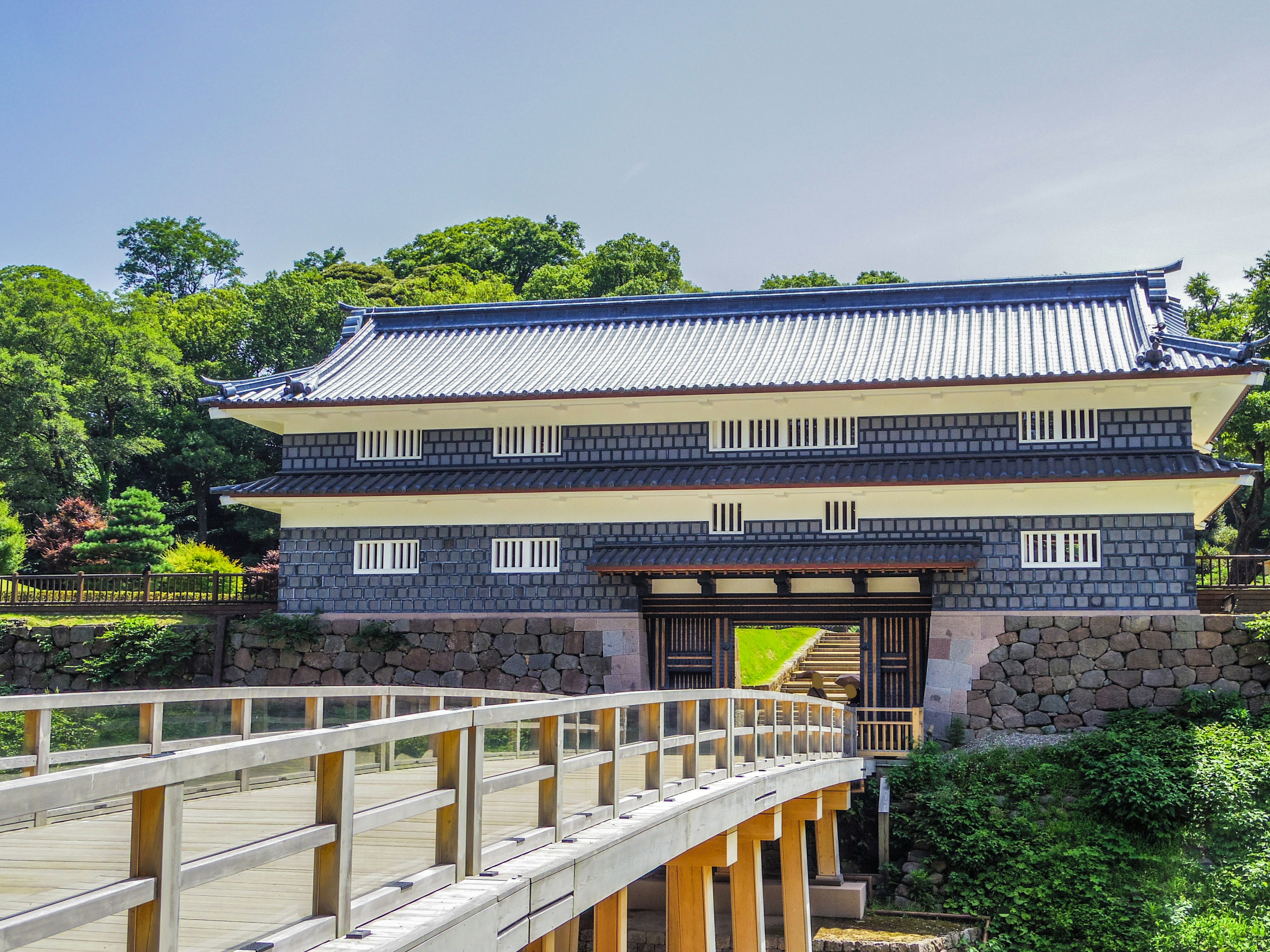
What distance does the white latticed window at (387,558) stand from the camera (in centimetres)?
2650

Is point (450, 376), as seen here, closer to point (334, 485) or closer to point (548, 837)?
point (334, 485)

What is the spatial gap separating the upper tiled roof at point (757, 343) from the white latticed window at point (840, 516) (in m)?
2.32

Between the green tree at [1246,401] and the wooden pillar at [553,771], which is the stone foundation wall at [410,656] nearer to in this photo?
the wooden pillar at [553,771]

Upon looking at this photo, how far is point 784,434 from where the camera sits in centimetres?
2564

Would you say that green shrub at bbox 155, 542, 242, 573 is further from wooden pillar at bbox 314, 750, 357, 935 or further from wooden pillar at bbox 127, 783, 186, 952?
wooden pillar at bbox 127, 783, 186, 952

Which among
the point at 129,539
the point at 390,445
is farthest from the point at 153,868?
the point at 129,539

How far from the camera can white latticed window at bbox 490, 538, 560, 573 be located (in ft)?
84.8

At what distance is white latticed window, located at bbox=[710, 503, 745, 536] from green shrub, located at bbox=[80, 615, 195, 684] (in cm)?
1154

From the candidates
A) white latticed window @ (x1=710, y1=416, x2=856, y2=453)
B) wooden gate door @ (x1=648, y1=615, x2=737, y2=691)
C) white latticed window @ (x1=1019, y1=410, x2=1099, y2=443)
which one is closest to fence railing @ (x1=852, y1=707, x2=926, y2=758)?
wooden gate door @ (x1=648, y1=615, x2=737, y2=691)

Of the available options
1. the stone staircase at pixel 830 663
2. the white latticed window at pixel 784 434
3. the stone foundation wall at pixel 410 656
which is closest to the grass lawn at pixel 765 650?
the stone staircase at pixel 830 663

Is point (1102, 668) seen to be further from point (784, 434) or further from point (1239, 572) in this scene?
point (784, 434)

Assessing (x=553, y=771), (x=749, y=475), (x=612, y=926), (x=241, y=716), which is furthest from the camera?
(x=749, y=475)

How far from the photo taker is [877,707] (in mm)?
22547

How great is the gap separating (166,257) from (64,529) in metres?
33.8
